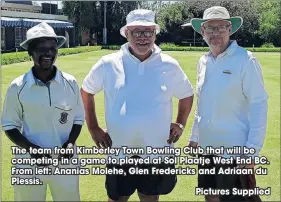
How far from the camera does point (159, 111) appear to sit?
3.29 m

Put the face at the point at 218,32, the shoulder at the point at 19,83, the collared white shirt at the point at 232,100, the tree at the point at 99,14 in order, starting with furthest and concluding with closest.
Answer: the tree at the point at 99,14 → the face at the point at 218,32 → the collared white shirt at the point at 232,100 → the shoulder at the point at 19,83

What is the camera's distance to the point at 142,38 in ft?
10.7

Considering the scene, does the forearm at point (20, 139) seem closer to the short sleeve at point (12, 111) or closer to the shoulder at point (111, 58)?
the short sleeve at point (12, 111)

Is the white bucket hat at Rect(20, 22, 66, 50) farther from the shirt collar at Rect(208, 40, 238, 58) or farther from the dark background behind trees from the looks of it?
the dark background behind trees

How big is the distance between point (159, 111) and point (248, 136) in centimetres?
70

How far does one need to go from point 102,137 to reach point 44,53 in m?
0.89

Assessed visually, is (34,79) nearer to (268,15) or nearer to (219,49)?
(219,49)

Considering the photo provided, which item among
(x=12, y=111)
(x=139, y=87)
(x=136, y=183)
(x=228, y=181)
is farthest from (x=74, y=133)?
(x=228, y=181)

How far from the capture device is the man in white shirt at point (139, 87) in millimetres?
3254

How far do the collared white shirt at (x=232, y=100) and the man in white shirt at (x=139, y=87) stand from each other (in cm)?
21

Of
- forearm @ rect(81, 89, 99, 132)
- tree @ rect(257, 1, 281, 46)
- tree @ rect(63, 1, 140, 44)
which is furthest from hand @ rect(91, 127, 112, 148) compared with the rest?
tree @ rect(257, 1, 281, 46)

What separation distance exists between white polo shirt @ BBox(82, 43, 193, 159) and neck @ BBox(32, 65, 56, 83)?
404 millimetres

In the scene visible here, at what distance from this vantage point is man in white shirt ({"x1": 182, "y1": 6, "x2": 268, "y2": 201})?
10.5ft

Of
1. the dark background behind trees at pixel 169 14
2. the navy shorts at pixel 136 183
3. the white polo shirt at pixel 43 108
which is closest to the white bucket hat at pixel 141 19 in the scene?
the white polo shirt at pixel 43 108
